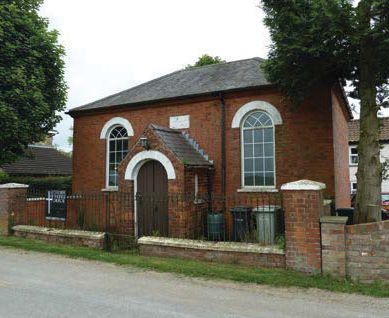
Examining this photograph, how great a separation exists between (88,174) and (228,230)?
21.2ft

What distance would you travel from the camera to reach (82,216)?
12398mm

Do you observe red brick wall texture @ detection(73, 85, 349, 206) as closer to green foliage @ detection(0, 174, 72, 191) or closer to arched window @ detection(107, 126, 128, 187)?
arched window @ detection(107, 126, 128, 187)

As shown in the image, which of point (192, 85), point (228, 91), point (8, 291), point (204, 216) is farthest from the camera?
point (192, 85)

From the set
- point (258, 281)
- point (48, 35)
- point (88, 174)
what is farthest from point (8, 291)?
point (48, 35)

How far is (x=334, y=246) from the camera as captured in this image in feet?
20.6

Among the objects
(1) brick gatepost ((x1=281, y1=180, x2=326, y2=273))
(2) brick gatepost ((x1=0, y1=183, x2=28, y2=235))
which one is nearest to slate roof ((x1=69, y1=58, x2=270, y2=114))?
(2) brick gatepost ((x1=0, y1=183, x2=28, y2=235))

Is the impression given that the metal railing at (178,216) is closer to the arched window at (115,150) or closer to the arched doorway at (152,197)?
the arched doorway at (152,197)

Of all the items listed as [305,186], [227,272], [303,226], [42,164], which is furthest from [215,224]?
[42,164]

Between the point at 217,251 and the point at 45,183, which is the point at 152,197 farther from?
the point at 45,183

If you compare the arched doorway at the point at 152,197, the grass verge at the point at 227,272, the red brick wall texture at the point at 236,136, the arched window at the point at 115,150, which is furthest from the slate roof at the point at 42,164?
the grass verge at the point at 227,272

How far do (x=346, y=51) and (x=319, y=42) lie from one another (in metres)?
0.75

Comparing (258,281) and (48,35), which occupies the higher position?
(48,35)

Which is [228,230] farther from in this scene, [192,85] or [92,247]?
[192,85]

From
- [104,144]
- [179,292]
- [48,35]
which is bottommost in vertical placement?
[179,292]
